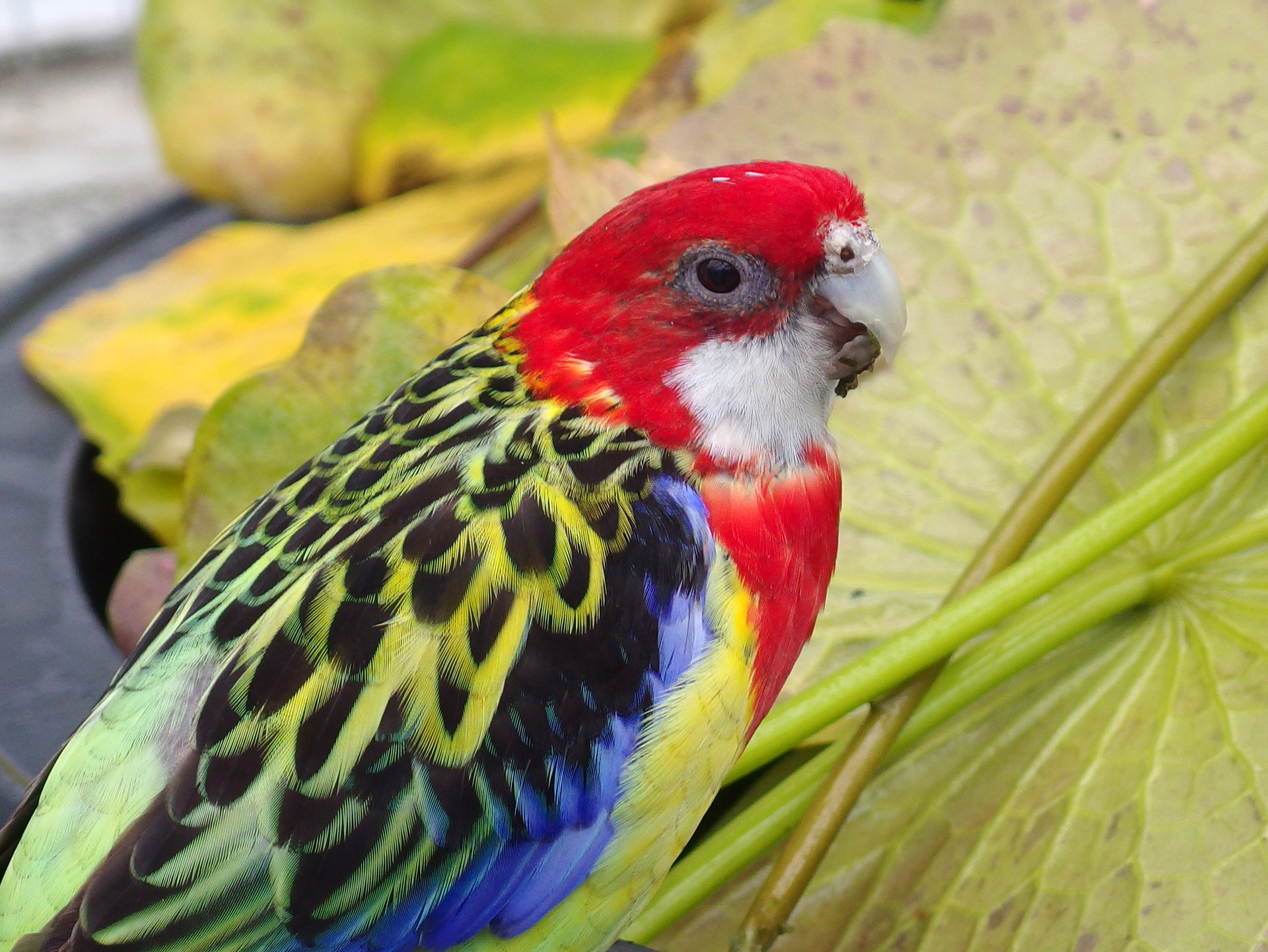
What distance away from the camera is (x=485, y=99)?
3.70ft

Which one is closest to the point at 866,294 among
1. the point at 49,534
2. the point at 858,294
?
the point at 858,294

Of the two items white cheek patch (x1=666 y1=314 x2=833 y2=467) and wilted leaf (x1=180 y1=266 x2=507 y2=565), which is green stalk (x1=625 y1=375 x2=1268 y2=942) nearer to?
white cheek patch (x1=666 y1=314 x2=833 y2=467)

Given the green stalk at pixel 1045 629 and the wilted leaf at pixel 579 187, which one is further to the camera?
the wilted leaf at pixel 579 187

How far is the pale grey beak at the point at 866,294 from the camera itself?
1.85 feet

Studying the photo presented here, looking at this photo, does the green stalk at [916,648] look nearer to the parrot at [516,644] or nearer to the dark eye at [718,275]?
the parrot at [516,644]

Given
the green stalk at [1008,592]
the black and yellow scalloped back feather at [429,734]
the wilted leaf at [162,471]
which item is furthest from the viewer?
the wilted leaf at [162,471]

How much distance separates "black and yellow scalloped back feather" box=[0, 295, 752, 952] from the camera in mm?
490

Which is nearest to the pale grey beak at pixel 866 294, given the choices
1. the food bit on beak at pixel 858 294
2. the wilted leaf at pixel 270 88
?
the food bit on beak at pixel 858 294

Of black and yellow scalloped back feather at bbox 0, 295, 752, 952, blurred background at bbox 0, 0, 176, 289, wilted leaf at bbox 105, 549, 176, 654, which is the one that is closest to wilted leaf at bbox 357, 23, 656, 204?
wilted leaf at bbox 105, 549, 176, 654

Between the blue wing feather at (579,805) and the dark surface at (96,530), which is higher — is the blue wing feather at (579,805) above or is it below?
above

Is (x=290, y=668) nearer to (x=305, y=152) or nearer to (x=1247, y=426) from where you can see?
(x=1247, y=426)

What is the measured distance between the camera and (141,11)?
123 centimetres

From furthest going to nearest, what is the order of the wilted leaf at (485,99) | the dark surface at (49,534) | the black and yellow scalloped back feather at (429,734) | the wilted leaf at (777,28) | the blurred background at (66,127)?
1. the blurred background at (66,127)
2. the wilted leaf at (485,99)
3. the wilted leaf at (777,28)
4. the dark surface at (49,534)
5. the black and yellow scalloped back feather at (429,734)

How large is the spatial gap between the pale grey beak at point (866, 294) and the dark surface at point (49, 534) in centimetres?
48
